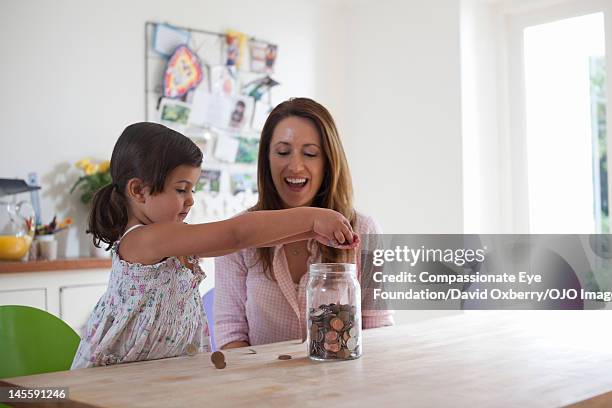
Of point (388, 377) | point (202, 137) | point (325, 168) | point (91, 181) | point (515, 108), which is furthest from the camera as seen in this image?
point (515, 108)

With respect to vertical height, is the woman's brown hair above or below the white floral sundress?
above

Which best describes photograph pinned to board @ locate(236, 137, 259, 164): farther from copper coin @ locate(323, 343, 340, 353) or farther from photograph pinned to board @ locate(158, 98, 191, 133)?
copper coin @ locate(323, 343, 340, 353)

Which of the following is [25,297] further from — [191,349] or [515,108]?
[515,108]

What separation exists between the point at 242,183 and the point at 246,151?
0.56 feet

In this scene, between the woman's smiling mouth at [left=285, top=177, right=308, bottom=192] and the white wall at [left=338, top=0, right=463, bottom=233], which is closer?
the woman's smiling mouth at [left=285, top=177, right=308, bottom=192]

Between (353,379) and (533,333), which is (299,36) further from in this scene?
(353,379)

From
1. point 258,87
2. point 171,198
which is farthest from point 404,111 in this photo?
point 171,198

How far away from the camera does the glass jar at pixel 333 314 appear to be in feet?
4.23

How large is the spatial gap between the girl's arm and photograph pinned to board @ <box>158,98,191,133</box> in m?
2.12

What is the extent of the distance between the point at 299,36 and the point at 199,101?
82 cm

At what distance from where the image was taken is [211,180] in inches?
143

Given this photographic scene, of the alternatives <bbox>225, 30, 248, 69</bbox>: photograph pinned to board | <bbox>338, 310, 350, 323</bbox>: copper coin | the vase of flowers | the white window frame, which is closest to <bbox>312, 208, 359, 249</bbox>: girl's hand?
<bbox>338, 310, 350, 323</bbox>: copper coin

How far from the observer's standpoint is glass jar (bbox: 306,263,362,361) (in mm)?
1289

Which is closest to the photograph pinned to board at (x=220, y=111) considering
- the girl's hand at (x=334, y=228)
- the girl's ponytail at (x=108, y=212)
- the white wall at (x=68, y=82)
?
the white wall at (x=68, y=82)
